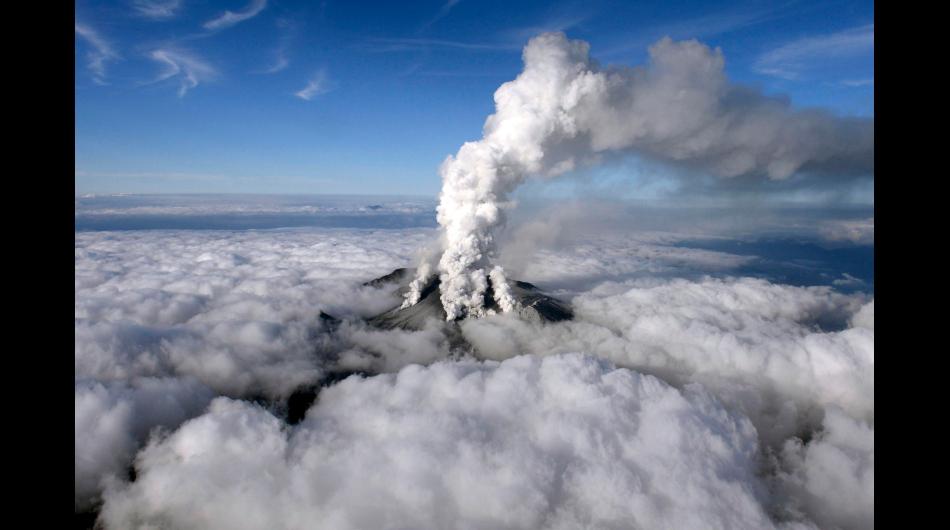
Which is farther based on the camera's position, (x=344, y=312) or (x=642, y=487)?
(x=344, y=312)

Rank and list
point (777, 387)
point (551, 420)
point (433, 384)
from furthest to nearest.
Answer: point (777, 387)
point (433, 384)
point (551, 420)
